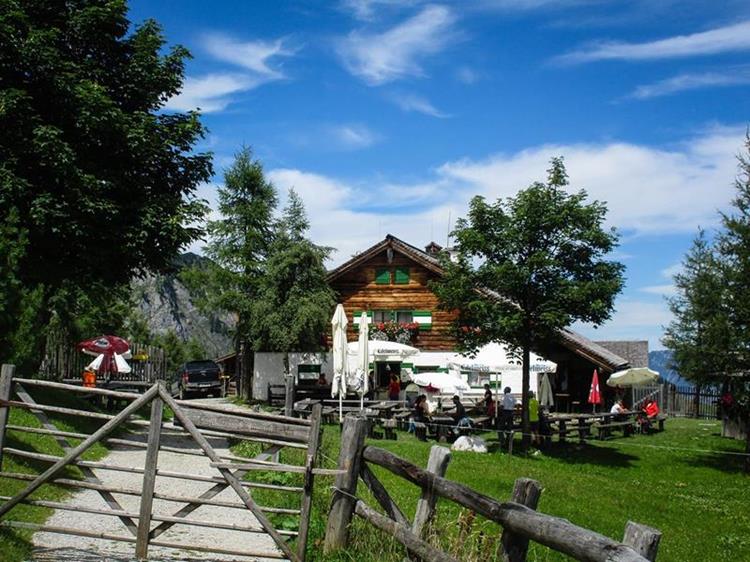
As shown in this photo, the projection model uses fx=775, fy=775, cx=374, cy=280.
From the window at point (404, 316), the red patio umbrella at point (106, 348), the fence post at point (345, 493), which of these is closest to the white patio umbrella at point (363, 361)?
the red patio umbrella at point (106, 348)

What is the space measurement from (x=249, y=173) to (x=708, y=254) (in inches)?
845

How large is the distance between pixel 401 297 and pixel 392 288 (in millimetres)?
635

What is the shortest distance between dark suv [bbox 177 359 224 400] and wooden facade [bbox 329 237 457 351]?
799 cm

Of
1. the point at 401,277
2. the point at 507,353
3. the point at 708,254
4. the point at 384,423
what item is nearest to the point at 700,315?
the point at 708,254

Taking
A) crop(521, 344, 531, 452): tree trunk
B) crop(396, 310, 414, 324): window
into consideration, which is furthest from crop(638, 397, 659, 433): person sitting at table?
crop(396, 310, 414, 324): window

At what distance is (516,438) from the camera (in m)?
25.1

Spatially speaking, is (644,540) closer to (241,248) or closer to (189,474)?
(189,474)

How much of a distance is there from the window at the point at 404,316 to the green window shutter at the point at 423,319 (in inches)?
9.9

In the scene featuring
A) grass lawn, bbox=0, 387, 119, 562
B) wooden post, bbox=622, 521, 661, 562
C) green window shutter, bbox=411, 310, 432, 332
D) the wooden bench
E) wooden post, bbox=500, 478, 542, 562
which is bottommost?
the wooden bench

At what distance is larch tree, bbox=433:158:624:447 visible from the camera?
23422 millimetres

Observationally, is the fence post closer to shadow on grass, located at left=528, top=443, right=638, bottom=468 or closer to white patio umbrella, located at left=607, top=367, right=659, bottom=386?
shadow on grass, located at left=528, top=443, right=638, bottom=468

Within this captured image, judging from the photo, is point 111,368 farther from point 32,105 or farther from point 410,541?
point 410,541

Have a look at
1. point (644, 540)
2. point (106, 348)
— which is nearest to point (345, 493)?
point (644, 540)

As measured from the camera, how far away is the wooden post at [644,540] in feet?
12.6
